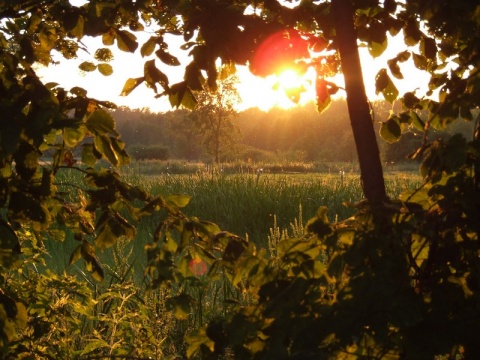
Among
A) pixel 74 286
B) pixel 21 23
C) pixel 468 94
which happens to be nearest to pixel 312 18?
pixel 468 94

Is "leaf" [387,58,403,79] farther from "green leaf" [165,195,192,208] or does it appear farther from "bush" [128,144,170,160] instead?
"bush" [128,144,170,160]

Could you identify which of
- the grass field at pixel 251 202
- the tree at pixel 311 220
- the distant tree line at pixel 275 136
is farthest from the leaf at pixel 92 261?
the distant tree line at pixel 275 136

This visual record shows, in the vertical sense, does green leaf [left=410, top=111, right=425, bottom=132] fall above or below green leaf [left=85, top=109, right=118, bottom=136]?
above

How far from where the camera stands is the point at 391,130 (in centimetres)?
237

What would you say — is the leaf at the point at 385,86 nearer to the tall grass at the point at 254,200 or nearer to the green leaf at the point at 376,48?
the green leaf at the point at 376,48

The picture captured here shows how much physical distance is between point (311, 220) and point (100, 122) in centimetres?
68

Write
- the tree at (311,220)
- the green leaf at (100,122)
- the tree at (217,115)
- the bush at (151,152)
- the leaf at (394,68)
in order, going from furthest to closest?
the bush at (151,152) < the tree at (217,115) < the leaf at (394,68) < the green leaf at (100,122) < the tree at (311,220)

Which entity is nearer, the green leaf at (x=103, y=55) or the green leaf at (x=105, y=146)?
the green leaf at (x=105, y=146)

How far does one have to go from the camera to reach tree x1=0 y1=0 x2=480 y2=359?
1574 millimetres

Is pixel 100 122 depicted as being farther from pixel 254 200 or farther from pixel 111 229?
pixel 254 200

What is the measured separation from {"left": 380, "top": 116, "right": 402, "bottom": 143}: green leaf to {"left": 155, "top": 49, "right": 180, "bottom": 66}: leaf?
2.83ft

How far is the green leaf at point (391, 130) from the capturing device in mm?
2367

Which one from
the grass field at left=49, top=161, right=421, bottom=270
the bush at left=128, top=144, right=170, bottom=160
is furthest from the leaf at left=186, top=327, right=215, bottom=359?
the bush at left=128, top=144, right=170, bottom=160

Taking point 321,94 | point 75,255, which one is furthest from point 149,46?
point 75,255
